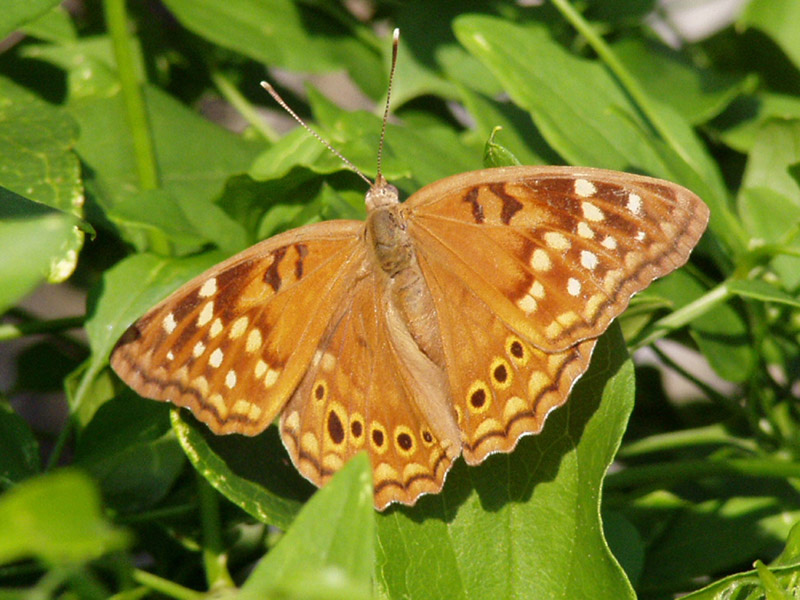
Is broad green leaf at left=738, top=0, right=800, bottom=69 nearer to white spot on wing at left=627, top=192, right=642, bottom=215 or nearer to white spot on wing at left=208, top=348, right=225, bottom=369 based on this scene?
white spot on wing at left=627, top=192, right=642, bottom=215

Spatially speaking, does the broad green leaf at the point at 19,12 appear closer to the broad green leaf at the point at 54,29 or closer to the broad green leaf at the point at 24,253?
the broad green leaf at the point at 54,29

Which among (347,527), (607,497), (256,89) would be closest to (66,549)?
(347,527)

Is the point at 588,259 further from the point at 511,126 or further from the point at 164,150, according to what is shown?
the point at 164,150

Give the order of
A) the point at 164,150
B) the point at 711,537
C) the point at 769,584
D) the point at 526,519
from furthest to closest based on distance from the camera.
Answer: the point at 164,150
the point at 711,537
the point at 526,519
the point at 769,584

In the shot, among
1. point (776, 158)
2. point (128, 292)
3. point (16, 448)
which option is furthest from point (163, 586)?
point (776, 158)

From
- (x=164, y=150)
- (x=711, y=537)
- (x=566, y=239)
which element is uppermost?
A: (x=566, y=239)

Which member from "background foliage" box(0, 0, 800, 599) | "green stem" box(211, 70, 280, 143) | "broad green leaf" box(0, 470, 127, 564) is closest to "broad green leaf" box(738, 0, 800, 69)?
"background foliage" box(0, 0, 800, 599)
